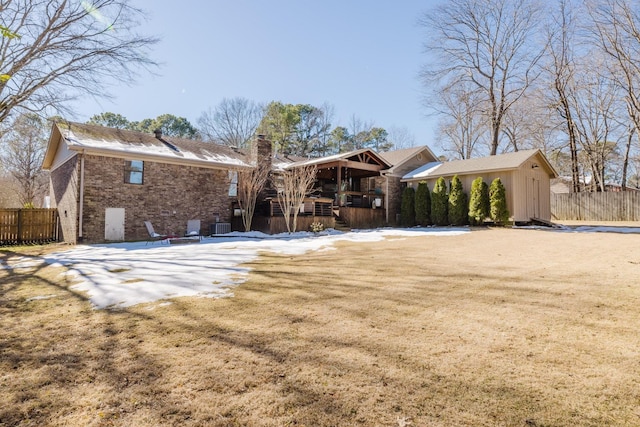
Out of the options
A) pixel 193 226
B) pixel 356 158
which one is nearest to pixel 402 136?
pixel 356 158

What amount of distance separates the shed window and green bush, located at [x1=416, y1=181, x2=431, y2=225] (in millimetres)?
14512

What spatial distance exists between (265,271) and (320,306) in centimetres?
239

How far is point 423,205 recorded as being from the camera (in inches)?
728

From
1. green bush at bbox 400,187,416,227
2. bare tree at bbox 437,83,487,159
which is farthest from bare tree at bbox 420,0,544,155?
green bush at bbox 400,187,416,227

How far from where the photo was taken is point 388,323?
338cm

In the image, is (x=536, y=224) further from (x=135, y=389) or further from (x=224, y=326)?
(x=135, y=389)

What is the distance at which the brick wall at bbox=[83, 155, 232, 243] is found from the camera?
516 inches

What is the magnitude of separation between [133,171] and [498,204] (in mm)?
17155

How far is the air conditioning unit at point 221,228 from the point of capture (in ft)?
52.4

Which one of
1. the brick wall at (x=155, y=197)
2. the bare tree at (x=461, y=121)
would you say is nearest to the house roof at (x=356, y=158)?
the brick wall at (x=155, y=197)

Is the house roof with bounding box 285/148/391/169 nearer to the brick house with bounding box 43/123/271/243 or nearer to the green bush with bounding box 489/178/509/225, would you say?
the brick house with bounding box 43/123/271/243

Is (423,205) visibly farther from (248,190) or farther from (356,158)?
(248,190)

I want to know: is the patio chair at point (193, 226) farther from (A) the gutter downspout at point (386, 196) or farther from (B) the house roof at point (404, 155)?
(B) the house roof at point (404, 155)

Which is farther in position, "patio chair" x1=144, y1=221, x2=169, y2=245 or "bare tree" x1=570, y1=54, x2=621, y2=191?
"bare tree" x1=570, y1=54, x2=621, y2=191
